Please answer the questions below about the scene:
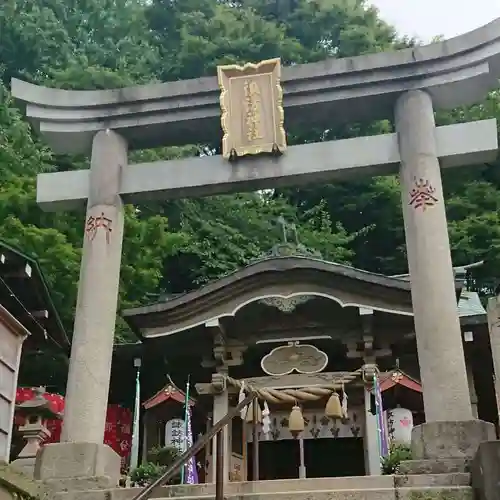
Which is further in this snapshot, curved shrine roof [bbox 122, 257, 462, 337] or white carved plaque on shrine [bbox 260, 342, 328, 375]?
white carved plaque on shrine [bbox 260, 342, 328, 375]

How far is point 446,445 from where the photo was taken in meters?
6.73

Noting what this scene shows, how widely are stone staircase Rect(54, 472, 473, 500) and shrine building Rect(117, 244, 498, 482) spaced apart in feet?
12.2

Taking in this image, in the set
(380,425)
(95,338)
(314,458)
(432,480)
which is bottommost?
(432,480)

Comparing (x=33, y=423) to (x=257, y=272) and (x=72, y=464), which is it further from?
(x=257, y=272)

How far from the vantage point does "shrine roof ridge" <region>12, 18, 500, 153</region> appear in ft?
28.4

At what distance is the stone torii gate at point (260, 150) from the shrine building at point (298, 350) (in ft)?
9.99

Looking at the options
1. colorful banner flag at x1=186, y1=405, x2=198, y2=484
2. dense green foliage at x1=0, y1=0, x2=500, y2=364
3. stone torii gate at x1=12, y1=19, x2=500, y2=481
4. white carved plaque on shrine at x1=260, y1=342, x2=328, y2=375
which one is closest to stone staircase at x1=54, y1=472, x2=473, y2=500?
stone torii gate at x1=12, y1=19, x2=500, y2=481

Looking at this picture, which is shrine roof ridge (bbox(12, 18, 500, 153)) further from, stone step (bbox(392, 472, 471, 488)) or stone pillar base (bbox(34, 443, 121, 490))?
stone step (bbox(392, 472, 471, 488))

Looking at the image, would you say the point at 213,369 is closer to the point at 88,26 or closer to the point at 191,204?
the point at 191,204

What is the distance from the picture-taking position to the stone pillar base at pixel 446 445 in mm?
6516

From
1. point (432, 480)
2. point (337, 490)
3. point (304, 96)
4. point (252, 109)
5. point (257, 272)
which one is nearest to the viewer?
point (337, 490)

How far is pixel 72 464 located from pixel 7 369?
3.13 m

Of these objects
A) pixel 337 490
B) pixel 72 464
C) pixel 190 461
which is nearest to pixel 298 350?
pixel 190 461

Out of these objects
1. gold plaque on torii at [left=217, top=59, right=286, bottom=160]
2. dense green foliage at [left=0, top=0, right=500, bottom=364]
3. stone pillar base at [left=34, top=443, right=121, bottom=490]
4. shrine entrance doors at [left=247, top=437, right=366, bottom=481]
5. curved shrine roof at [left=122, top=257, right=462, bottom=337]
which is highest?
dense green foliage at [left=0, top=0, right=500, bottom=364]
